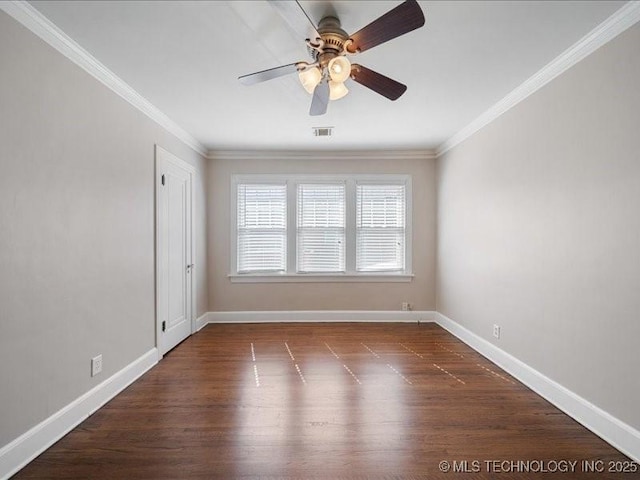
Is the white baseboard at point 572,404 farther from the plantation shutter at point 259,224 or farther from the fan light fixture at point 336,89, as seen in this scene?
the plantation shutter at point 259,224

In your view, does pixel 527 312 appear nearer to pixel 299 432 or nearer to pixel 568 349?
pixel 568 349

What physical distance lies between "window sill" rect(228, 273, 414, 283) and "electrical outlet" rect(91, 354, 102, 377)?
2.57 metres

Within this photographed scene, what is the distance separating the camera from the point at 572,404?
2469 mm

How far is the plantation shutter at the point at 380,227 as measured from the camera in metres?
5.23

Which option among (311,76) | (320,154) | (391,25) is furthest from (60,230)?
(320,154)

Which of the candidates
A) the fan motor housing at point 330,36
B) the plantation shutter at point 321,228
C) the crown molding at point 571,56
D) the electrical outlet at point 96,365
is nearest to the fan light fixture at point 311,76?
the fan motor housing at point 330,36

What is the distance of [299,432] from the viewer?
229 cm

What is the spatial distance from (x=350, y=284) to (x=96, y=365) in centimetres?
338

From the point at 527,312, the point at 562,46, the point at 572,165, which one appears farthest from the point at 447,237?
the point at 562,46

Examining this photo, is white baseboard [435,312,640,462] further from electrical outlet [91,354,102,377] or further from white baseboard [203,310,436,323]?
electrical outlet [91,354,102,377]

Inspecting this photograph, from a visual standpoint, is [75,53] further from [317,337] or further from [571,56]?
[317,337]

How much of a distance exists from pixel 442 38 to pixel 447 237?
2994 mm

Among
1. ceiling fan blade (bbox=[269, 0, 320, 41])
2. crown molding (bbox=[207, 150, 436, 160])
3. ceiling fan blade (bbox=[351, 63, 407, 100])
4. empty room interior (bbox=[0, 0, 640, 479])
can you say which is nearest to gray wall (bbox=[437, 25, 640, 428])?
empty room interior (bbox=[0, 0, 640, 479])

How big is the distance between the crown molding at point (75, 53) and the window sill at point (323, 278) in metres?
2.36
